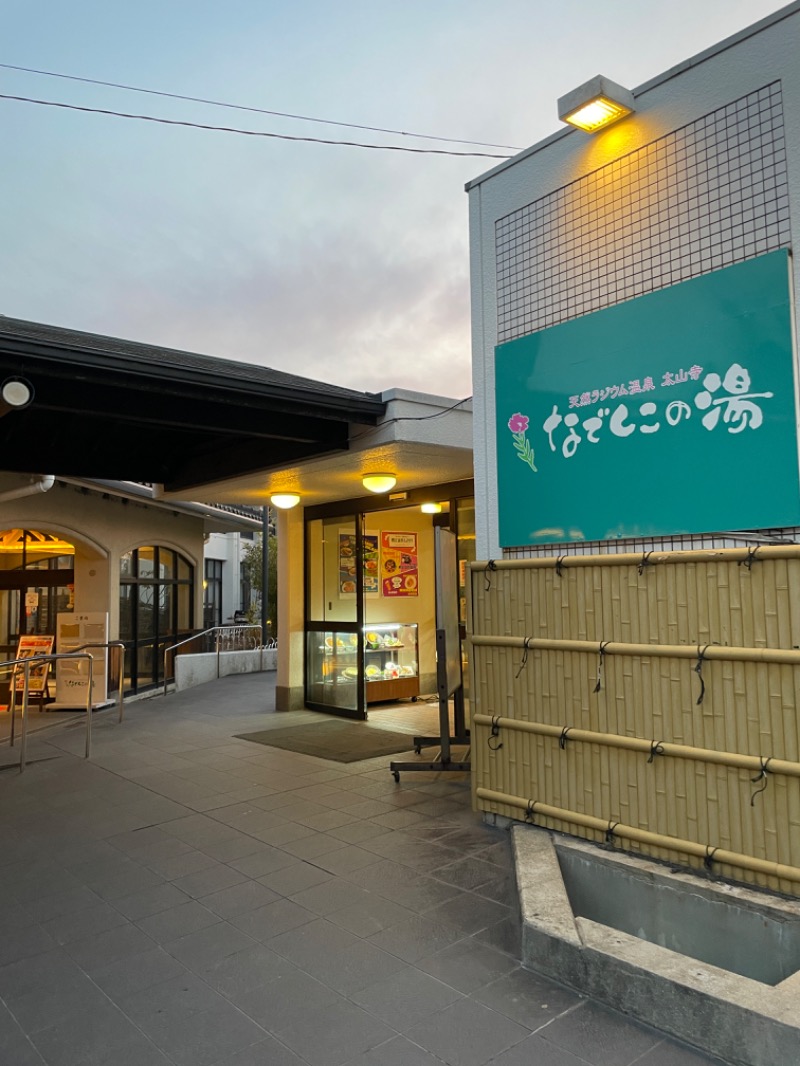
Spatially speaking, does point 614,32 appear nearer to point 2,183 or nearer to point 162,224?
point 2,183

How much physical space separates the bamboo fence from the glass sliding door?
4.86 metres

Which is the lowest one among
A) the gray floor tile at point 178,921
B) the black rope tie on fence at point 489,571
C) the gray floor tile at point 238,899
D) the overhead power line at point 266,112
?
the gray floor tile at point 238,899

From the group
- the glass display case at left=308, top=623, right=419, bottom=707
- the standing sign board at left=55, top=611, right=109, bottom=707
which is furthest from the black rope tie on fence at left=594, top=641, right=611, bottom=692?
the standing sign board at left=55, top=611, right=109, bottom=707

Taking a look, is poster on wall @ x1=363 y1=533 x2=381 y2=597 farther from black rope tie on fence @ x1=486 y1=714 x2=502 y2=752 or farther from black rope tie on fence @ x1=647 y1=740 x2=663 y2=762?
black rope tie on fence @ x1=647 y1=740 x2=663 y2=762

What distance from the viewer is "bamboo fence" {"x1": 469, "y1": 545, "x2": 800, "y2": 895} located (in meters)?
3.41

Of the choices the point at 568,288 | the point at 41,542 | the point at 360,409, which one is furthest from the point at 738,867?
the point at 41,542

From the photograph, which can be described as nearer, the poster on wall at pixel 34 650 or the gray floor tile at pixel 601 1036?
the gray floor tile at pixel 601 1036

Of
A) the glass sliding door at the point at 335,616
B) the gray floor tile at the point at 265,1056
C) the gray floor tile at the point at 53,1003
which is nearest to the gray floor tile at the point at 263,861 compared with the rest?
the gray floor tile at the point at 53,1003

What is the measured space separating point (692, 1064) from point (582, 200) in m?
4.34

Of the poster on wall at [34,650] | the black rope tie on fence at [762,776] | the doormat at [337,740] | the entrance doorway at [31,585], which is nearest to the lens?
the black rope tie on fence at [762,776]

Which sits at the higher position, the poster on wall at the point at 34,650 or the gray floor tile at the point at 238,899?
the poster on wall at the point at 34,650

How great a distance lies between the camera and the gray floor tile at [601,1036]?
245cm

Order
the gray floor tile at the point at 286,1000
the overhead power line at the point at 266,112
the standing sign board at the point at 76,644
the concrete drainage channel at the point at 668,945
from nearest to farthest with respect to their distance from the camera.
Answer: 1. the concrete drainage channel at the point at 668,945
2. the gray floor tile at the point at 286,1000
3. the overhead power line at the point at 266,112
4. the standing sign board at the point at 76,644

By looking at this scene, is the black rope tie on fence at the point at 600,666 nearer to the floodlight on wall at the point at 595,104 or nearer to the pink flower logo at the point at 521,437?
the pink flower logo at the point at 521,437
